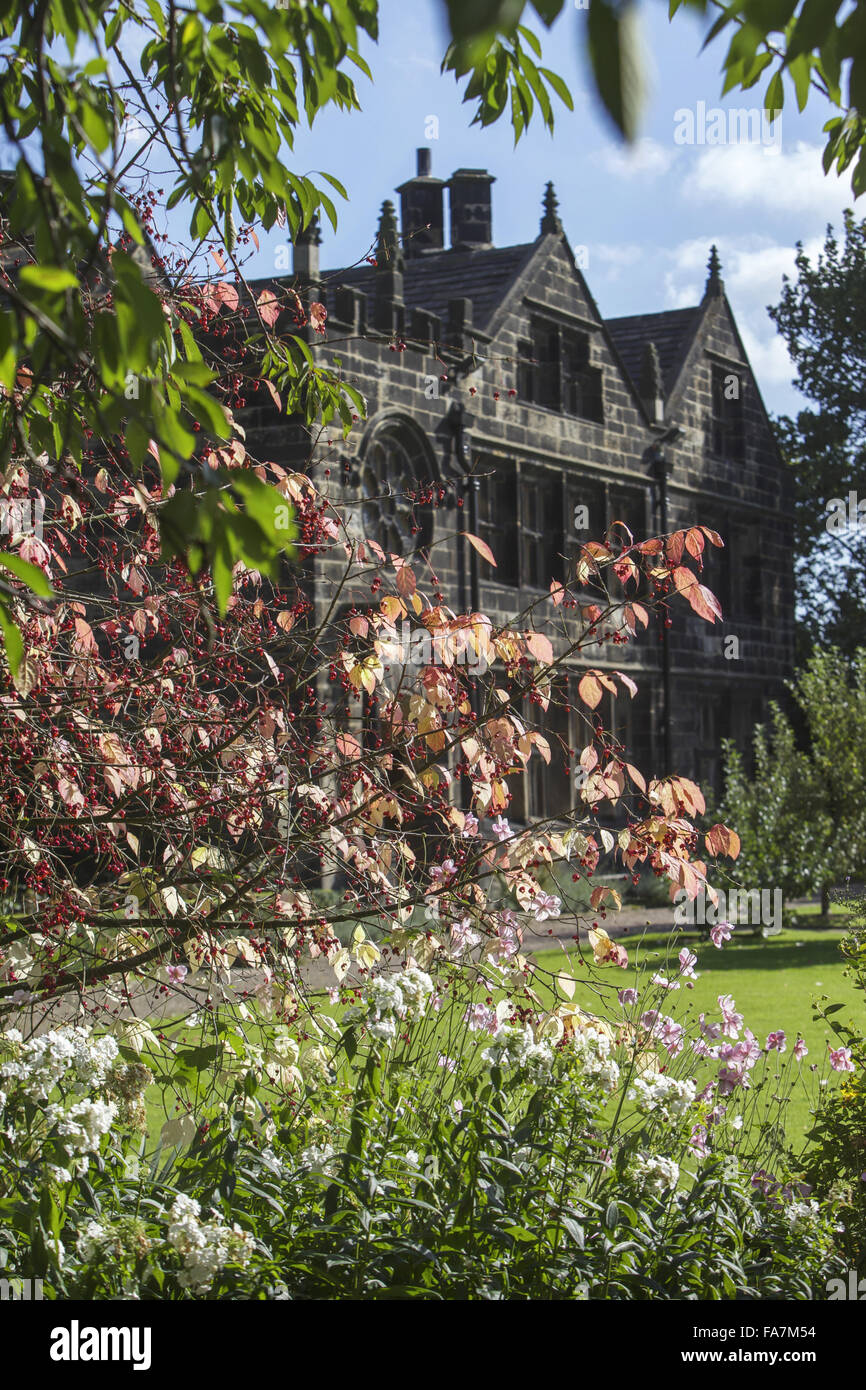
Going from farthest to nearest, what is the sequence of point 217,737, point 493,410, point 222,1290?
point 493,410, point 217,737, point 222,1290

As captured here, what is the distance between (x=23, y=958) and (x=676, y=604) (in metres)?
20.8

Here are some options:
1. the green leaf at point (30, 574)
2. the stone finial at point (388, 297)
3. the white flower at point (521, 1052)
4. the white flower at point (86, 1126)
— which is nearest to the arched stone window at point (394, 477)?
the stone finial at point (388, 297)

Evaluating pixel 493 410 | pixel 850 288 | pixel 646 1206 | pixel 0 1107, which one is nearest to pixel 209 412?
pixel 0 1107

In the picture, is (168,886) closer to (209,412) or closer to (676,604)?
(209,412)

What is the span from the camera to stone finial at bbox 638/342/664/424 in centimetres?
2327

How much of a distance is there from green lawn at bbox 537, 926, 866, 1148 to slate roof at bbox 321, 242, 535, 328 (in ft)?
30.6

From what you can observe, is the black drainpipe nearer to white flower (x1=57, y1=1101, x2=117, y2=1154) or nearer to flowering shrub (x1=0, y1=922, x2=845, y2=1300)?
flowering shrub (x1=0, y1=922, x2=845, y2=1300)

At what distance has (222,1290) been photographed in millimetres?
3531

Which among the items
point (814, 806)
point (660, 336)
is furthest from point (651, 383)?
point (814, 806)

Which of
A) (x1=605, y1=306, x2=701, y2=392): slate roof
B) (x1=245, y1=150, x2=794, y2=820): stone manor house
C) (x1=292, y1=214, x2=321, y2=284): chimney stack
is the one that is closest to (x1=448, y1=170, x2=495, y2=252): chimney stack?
(x1=245, y1=150, x2=794, y2=820): stone manor house

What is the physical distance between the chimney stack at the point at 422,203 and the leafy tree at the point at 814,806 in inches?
504

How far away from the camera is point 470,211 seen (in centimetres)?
2597

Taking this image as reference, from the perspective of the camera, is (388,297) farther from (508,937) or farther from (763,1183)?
(763,1183)

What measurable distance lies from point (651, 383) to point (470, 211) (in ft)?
17.9
